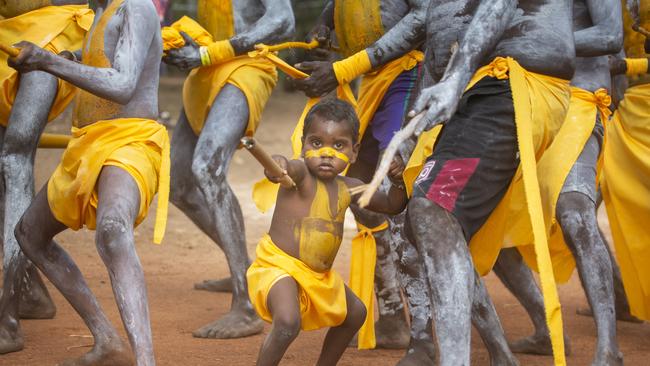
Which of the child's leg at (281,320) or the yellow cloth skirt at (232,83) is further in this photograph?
the yellow cloth skirt at (232,83)

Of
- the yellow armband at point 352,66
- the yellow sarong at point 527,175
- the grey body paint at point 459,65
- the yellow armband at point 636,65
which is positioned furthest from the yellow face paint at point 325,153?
the yellow armband at point 636,65

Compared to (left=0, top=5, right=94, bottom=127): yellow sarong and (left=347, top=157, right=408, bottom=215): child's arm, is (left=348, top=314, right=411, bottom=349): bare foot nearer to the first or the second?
(left=347, top=157, right=408, bottom=215): child's arm

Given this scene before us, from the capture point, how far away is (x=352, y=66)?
19.0 ft

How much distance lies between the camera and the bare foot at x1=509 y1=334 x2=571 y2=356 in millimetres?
5836

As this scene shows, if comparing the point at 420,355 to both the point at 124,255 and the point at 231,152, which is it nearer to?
the point at 124,255

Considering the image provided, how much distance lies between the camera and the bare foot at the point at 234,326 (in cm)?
592

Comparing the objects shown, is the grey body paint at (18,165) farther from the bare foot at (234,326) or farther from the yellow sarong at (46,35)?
the bare foot at (234,326)

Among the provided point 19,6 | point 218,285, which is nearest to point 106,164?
point 19,6

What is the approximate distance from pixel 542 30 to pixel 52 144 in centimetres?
320

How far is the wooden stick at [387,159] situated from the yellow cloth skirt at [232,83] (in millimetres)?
2540

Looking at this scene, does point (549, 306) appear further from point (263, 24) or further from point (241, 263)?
point (263, 24)

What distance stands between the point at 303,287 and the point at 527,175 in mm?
1099

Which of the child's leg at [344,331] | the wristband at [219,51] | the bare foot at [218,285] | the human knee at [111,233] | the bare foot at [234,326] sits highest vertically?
the wristband at [219,51]

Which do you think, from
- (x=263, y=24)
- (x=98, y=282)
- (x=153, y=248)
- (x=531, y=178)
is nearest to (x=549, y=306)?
(x=531, y=178)
